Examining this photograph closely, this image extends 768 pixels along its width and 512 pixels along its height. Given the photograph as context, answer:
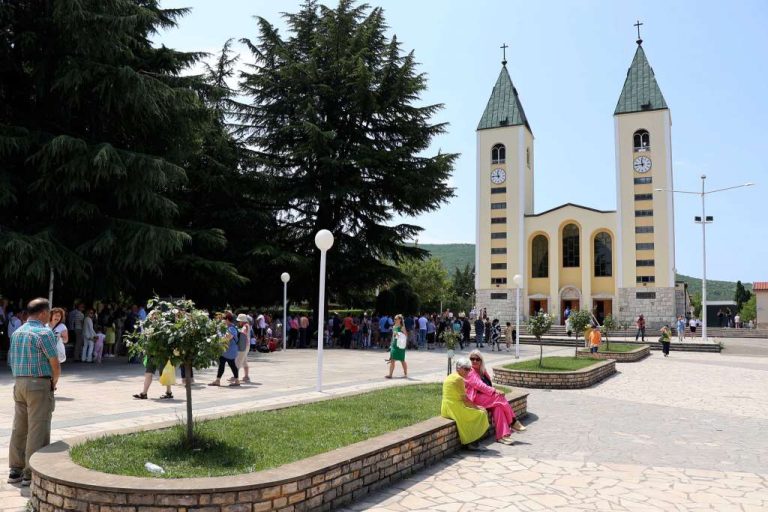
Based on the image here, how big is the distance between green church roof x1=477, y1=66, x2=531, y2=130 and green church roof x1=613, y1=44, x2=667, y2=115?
8766 mm

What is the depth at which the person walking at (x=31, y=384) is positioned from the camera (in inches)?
206

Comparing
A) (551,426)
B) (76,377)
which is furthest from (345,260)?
(551,426)

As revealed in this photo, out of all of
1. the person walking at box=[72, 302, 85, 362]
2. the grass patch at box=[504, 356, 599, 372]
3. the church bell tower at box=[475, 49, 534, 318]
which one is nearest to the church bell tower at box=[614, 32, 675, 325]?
the church bell tower at box=[475, 49, 534, 318]

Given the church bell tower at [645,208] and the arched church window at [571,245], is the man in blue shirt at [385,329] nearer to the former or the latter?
the church bell tower at [645,208]

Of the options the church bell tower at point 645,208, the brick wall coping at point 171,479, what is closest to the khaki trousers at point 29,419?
the brick wall coping at point 171,479

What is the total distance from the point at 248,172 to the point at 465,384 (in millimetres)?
22588

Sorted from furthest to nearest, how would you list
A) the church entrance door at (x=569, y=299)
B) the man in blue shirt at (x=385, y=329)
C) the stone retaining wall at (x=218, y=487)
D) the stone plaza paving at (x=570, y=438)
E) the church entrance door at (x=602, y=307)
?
the church entrance door at (x=569, y=299)
the church entrance door at (x=602, y=307)
the man in blue shirt at (x=385, y=329)
the stone plaza paving at (x=570, y=438)
the stone retaining wall at (x=218, y=487)

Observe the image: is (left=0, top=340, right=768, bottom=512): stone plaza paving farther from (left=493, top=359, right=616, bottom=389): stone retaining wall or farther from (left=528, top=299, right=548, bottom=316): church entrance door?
(left=528, top=299, right=548, bottom=316): church entrance door

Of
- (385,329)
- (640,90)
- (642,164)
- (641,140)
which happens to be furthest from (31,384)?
(640,90)

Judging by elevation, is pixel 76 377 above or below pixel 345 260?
below

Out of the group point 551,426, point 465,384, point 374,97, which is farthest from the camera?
point 374,97

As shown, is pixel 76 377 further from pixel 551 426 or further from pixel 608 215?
pixel 608 215

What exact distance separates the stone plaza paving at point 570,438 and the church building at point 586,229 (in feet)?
117

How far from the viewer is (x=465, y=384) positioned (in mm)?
8008
